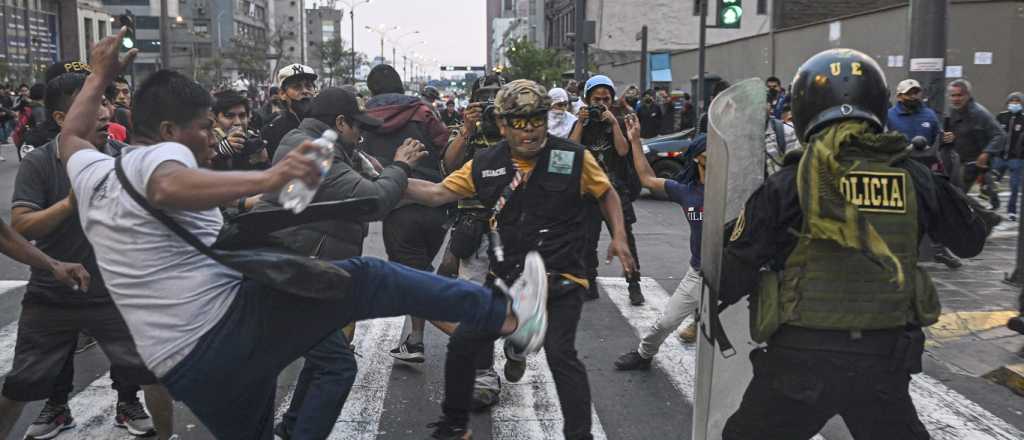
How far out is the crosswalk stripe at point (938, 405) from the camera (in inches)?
194

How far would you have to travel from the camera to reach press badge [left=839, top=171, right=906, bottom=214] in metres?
2.82

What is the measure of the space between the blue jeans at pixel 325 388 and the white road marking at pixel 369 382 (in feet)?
3.56

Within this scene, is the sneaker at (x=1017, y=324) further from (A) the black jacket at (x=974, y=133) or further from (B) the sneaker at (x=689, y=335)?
(A) the black jacket at (x=974, y=133)

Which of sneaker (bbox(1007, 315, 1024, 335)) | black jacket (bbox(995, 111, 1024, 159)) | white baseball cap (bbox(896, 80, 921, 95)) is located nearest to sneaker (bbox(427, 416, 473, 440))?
sneaker (bbox(1007, 315, 1024, 335))

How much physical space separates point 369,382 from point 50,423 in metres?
1.80

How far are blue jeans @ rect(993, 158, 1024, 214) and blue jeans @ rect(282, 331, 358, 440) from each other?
11191 millimetres

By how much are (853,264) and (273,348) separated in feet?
5.97

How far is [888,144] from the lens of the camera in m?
2.88

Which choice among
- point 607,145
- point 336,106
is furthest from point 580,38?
point 336,106

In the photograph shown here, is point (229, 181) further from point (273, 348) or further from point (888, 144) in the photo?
point (888, 144)

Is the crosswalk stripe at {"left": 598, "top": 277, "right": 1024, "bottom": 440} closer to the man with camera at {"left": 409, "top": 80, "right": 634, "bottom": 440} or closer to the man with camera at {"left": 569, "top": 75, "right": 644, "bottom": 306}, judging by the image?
the man with camera at {"left": 569, "top": 75, "right": 644, "bottom": 306}

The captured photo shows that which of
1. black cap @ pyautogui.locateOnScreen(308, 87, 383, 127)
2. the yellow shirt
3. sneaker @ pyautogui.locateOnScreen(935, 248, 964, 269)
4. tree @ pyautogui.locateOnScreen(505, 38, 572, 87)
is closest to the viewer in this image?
the yellow shirt

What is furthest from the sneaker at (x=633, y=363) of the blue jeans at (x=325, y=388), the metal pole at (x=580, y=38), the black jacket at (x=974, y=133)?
the metal pole at (x=580, y=38)

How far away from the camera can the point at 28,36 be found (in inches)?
2143
